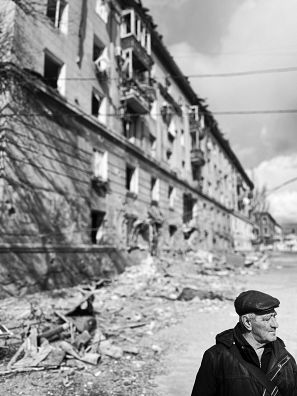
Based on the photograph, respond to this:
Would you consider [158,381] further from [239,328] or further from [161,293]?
[161,293]

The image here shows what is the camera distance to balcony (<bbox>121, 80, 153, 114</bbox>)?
15695 mm

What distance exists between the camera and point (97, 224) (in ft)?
45.0

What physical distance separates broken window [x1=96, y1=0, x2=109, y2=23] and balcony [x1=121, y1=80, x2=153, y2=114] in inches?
132

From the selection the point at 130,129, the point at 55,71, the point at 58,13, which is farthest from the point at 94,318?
the point at 130,129

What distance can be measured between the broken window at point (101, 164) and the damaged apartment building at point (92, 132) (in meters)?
0.05

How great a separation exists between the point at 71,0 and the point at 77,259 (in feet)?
36.0

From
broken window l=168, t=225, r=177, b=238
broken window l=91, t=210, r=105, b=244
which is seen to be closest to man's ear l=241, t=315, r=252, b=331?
broken window l=91, t=210, r=105, b=244

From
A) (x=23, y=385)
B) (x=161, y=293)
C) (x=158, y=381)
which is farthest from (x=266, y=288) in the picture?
(x=23, y=385)

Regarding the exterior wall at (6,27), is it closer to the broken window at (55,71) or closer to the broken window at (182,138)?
the broken window at (55,71)

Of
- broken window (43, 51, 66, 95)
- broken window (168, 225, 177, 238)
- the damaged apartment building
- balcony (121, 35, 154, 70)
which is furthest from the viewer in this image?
broken window (168, 225, 177, 238)

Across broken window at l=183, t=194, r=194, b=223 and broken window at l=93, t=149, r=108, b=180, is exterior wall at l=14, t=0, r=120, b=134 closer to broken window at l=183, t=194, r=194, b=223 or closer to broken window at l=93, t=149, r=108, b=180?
broken window at l=93, t=149, r=108, b=180

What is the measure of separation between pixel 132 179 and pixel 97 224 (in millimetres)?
4118

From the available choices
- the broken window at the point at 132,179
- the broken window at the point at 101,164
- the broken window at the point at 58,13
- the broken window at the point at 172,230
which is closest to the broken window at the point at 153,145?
the broken window at the point at 132,179

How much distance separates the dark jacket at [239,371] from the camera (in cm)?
178
